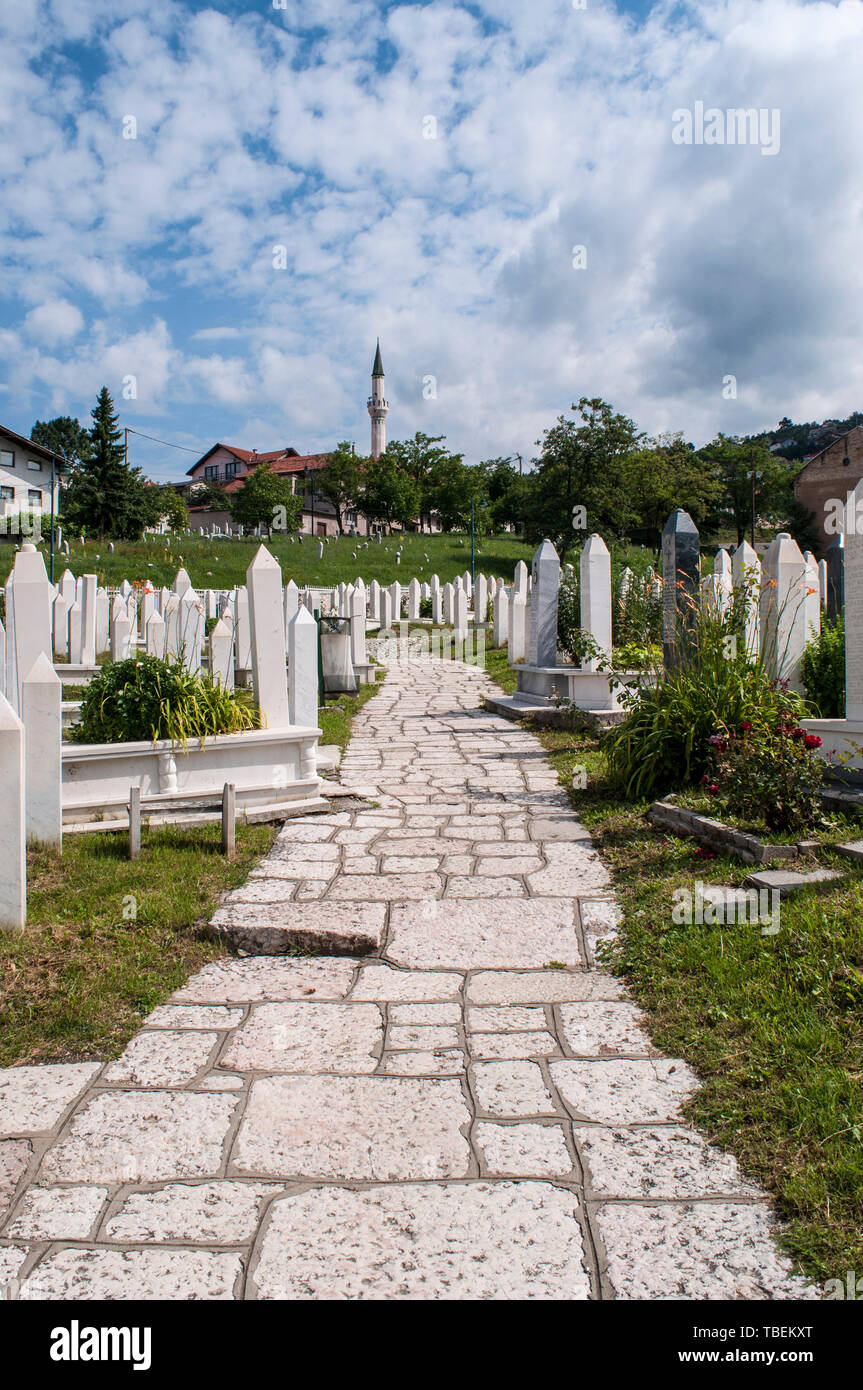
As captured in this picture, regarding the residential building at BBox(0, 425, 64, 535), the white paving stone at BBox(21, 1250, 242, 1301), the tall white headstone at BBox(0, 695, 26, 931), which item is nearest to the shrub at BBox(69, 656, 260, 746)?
the tall white headstone at BBox(0, 695, 26, 931)

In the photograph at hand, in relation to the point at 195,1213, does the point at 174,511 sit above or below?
above

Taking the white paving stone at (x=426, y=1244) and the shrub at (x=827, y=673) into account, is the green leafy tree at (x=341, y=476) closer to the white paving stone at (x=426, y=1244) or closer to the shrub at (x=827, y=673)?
the shrub at (x=827, y=673)

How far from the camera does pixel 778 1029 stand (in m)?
2.95

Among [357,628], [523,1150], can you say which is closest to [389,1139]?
[523,1150]

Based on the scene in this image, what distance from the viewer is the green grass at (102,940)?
10.6 ft

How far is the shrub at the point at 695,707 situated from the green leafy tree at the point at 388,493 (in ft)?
187

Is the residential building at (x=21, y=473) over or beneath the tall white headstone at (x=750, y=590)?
over

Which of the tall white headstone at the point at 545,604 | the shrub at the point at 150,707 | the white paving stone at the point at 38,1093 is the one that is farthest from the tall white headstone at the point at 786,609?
the white paving stone at the point at 38,1093

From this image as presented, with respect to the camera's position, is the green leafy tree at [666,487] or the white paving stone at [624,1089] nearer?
the white paving stone at [624,1089]

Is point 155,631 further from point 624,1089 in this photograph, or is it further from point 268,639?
point 624,1089

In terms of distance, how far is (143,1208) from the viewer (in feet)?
7.46

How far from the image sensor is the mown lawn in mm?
2219

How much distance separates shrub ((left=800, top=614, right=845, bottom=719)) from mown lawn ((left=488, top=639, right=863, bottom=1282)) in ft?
8.28

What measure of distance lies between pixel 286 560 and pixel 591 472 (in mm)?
13659
